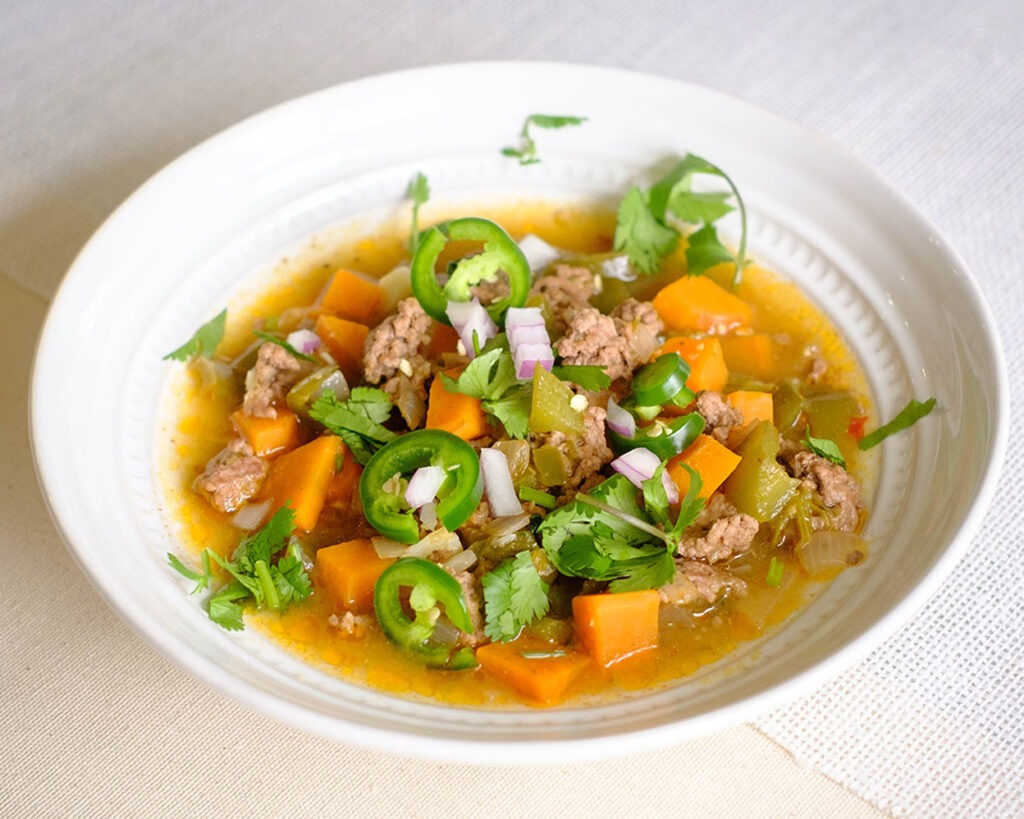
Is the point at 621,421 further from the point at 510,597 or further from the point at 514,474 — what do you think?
the point at 510,597

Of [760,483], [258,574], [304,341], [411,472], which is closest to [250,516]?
[258,574]

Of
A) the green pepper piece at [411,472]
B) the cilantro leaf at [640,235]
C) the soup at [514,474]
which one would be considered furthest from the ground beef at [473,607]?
the cilantro leaf at [640,235]

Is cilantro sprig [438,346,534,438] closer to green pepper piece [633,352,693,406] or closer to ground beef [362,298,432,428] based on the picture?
ground beef [362,298,432,428]

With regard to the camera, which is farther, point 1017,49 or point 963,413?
point 1017,49

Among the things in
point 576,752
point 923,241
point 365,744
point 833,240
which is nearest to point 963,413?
point 923,241

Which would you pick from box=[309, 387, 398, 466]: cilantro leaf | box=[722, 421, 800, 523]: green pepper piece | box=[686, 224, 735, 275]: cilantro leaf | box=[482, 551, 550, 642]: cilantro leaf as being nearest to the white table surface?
box=[482, 551, 550, 642]: cilantro leaf

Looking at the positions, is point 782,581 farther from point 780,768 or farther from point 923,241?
point 923,241

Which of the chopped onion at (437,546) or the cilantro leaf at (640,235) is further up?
the cilantro leaf at (640,235)

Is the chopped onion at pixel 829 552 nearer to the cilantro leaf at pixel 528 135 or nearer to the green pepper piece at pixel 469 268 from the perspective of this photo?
the green pepper piece at pixel 469 268
